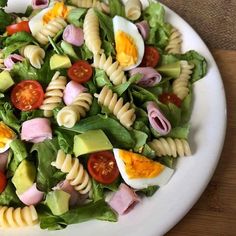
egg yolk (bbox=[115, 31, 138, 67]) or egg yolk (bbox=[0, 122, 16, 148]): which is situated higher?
egg yolk (bbox=[115, 31, 138, 67])

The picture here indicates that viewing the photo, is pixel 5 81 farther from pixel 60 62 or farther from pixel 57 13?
pixel 57 13

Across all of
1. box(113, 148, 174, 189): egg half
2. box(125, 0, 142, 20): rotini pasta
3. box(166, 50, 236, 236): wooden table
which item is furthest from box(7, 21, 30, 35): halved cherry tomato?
box(166, 50, 236, 236): wooden table

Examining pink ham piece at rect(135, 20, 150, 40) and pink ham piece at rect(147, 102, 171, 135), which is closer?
pink ham piece at rect(147, 102, 171, 135)

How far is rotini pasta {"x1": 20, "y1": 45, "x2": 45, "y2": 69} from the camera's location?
5.51 feet

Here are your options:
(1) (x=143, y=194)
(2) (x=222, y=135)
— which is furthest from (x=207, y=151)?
(1) (x=143, y=194)

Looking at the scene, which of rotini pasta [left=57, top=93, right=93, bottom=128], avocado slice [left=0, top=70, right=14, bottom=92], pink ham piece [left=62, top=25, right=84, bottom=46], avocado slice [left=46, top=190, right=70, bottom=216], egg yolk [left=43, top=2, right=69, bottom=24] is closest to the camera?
avocado slice [left=46, top=190, right=70, bottom=216]

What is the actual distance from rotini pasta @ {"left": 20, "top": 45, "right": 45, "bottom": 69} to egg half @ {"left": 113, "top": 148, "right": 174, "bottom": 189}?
1.43 feet

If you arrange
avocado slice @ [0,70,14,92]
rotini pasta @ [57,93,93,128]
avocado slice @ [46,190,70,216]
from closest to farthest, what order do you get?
avocado slice @ [46,190,70,216] < rotini pasta @ [57,93,93,128] < avocado slice @ [0,70,14,92]

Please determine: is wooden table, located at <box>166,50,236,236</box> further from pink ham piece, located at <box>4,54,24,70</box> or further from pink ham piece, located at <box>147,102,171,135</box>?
pink ham piece, located at <box>4,54,24,70</box>

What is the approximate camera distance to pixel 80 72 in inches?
66.1

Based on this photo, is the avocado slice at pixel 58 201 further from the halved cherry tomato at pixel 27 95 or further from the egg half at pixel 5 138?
the halved cherry tomato at pixel 27 95

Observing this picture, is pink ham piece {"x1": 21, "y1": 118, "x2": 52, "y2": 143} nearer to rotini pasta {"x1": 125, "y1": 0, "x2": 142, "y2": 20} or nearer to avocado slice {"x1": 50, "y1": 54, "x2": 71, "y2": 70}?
avocado slice {"x1": 50, "y1": 54, "x2": 71, "y2": 70}

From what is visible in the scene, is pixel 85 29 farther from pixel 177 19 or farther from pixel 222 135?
pixel 222 135

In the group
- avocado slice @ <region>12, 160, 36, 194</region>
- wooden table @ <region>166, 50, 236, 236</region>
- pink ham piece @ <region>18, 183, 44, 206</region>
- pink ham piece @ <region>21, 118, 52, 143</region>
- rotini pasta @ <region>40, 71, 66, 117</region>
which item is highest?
rotini pasta @ <region>40, 71, 66, 117</region>
